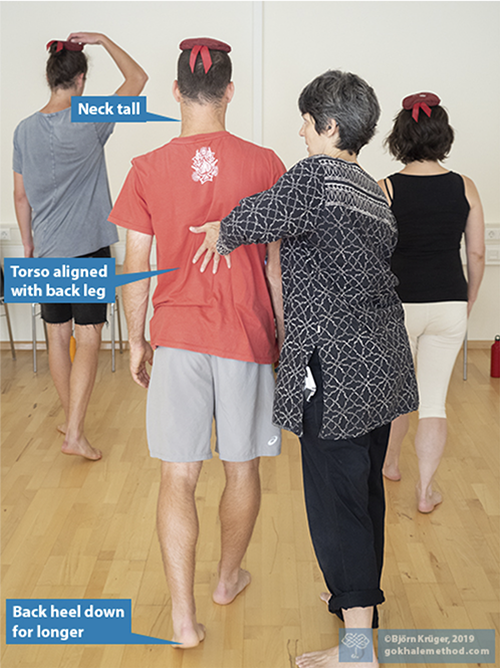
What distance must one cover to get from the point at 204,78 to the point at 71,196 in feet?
5.17

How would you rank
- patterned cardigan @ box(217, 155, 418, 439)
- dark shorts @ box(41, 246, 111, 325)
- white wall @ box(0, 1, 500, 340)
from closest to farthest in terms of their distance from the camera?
patterned cardigan @ box(217, 155, 418, 439)
dark shorts @ box(41, 246, 111, 325)
white wall @ box(0, 1, 500, 340)

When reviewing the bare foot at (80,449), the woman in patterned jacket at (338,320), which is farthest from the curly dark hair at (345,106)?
the bare foot at (80,449)

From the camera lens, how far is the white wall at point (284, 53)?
4.71m

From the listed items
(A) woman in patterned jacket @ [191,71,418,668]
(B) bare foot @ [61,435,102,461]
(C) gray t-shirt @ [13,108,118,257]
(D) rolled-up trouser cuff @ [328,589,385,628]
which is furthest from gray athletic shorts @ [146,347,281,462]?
(C) gray t-shirt @ [13,108,118,257]

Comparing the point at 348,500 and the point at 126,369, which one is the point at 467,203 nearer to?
the point at 348,500

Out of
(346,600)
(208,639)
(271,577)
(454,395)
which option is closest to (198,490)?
(271,577)

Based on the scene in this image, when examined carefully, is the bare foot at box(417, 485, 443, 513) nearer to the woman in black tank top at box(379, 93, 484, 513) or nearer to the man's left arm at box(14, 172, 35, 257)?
the woman in black tank top at box(379, 93, 484, 513)

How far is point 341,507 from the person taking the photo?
1793 mm

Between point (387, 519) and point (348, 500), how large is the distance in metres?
0.98

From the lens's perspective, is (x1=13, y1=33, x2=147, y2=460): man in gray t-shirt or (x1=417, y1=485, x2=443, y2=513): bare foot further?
(x1=13, y1=33, x2=147, y2=460): man in gray t-shirt

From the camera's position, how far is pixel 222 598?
2.18 m

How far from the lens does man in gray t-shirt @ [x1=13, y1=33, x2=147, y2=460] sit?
3.06m

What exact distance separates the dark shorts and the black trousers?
1639 millimetres

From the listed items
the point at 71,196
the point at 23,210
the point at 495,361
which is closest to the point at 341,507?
the point at 71,196
